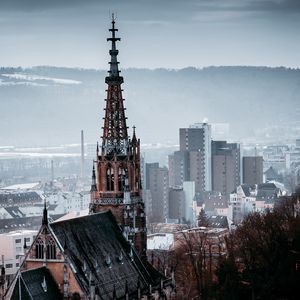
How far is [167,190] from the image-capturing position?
176 metres

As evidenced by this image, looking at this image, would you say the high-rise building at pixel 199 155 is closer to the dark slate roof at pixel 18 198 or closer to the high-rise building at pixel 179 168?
the high-rise building at pixel 179 168

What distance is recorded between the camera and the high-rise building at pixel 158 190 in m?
165

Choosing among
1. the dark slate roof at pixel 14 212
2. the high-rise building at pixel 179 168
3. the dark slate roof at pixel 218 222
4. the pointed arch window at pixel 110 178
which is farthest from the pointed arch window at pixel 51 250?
the high-rise building at pixel 179 168

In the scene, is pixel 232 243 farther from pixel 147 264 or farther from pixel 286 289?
pixel 286 289

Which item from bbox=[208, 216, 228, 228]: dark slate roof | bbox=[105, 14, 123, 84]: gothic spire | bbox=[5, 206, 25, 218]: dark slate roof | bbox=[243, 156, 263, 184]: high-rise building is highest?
bbox=[105, 14, 123, 84]: gothic spire

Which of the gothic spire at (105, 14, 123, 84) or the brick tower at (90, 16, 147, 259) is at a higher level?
the gothic spire at (105, 14, 123, 84)

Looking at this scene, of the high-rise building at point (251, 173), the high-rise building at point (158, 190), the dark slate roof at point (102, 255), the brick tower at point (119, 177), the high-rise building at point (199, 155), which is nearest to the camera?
the dark slate roof at point (102, 255)

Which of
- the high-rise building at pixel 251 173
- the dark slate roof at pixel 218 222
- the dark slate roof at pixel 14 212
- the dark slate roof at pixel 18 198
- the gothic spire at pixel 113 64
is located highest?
the gothic spire at pixel 113 64

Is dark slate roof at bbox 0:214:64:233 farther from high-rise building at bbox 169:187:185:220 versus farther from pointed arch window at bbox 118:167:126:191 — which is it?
pointed arch window at bbox 118:167:126:191

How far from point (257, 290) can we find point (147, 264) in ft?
37.7

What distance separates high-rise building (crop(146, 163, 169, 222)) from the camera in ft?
542

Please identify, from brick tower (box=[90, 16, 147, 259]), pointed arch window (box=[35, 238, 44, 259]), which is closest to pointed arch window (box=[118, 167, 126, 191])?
brick tower (box=[90, 16, 147, 259])

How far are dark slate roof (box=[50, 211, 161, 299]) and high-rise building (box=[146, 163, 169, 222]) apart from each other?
329 feet

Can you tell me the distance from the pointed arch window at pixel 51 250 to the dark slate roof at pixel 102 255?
0.41 meters
